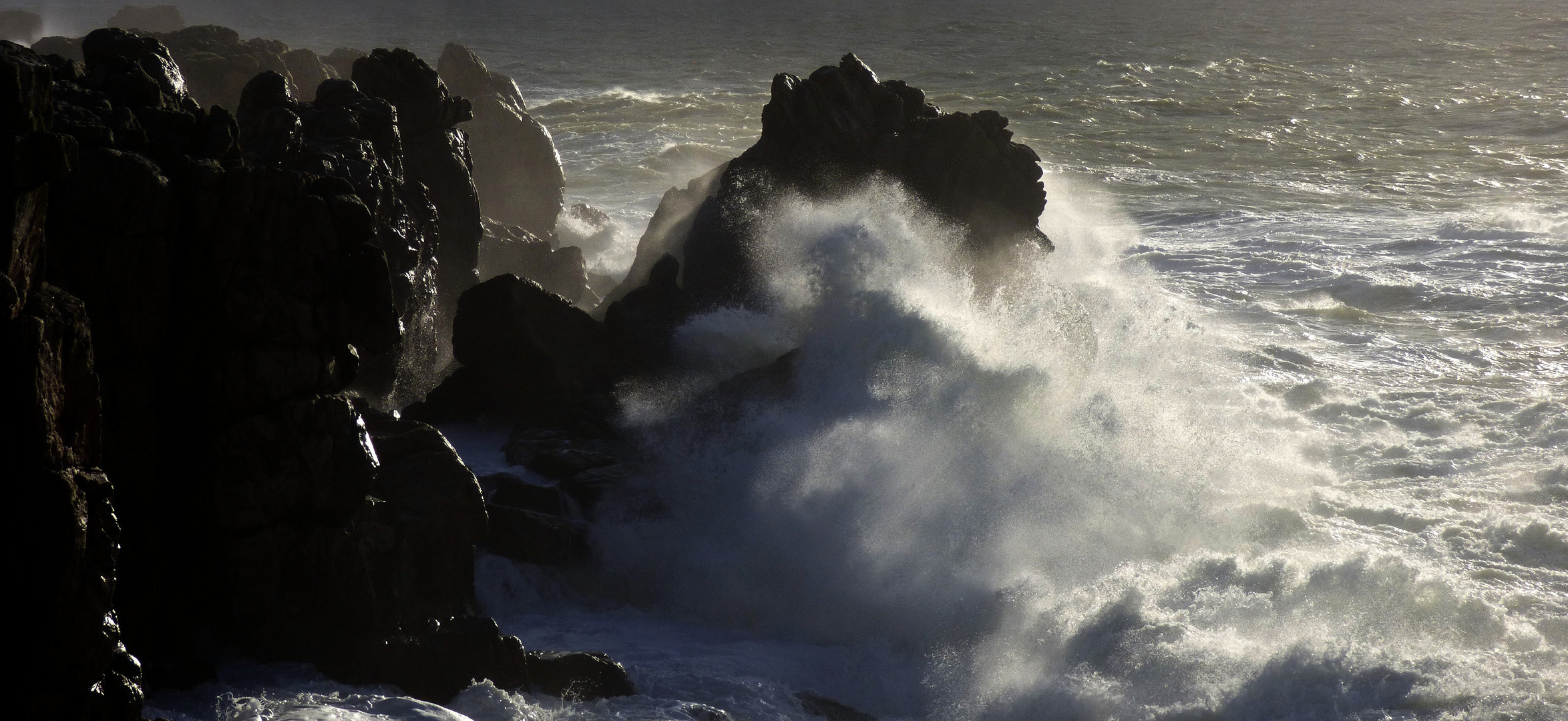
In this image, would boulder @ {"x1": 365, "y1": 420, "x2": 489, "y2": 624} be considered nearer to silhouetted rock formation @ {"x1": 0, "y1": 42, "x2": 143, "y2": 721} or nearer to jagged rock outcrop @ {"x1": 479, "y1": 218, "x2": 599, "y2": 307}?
silhouetted rock formation @ {"x1": 0, "y1": 42, "x2": 143, "y2": 721}

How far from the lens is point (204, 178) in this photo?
10.4 meters

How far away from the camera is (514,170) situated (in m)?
29.4

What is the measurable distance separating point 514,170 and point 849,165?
11181 millimetres

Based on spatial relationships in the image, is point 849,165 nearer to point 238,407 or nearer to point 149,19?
point 238,407

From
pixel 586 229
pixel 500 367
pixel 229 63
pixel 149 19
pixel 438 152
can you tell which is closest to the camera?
pixel 500 367

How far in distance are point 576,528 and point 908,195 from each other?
885 centimetres

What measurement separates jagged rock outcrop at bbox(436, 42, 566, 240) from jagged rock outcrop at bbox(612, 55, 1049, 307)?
29.3 feet

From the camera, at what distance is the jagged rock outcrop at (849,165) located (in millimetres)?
20812

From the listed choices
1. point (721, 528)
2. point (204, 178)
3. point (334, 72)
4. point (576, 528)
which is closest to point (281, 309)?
point (204, 178)

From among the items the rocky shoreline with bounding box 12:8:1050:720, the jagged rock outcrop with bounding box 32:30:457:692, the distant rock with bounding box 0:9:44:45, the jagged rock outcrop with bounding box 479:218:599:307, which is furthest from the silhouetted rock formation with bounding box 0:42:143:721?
the distant rock with bounding box 0:9:44:45

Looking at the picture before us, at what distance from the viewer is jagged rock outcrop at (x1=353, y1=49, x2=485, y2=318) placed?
65.7 ft

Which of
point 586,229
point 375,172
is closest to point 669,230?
point 375,172

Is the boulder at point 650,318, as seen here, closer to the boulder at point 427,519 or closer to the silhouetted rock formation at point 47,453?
the boulder at point 427,519

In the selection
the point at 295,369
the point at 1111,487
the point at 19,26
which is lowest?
the point at 1111,487
